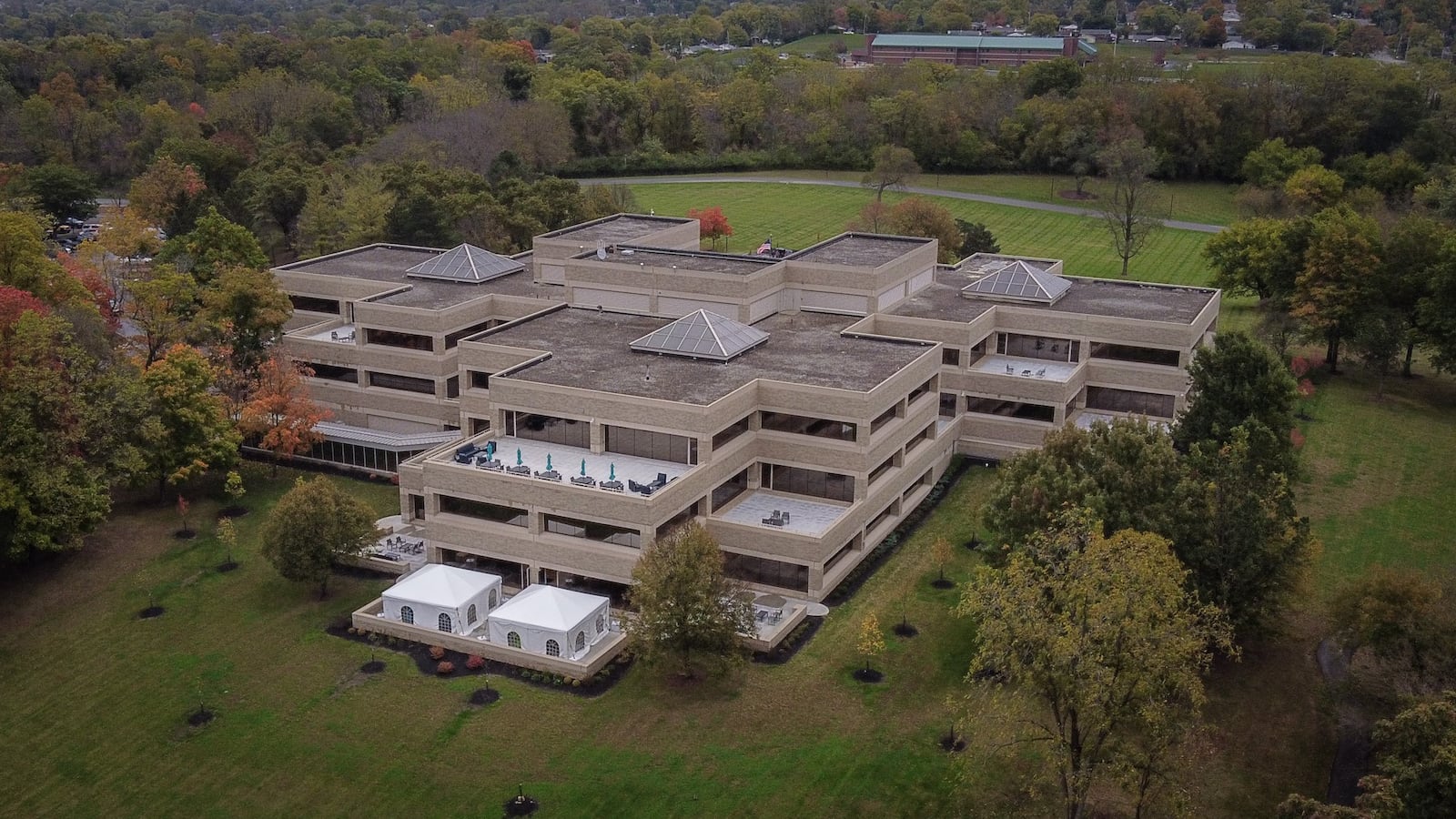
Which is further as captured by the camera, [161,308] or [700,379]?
[161,308]

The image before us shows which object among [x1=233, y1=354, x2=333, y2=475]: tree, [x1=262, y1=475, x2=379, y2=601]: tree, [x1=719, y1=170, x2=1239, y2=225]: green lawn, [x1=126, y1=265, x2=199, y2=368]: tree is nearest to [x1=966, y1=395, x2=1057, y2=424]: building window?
[x1=262, y1=475, x2=379, y2=601]: tree

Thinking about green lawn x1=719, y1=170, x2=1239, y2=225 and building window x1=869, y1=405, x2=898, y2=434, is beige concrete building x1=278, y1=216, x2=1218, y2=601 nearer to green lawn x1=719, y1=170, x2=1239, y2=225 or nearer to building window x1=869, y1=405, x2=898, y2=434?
building window x1=869, y1=405, x2=898, y2=434

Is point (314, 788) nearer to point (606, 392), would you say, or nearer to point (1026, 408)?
point (606, 392)

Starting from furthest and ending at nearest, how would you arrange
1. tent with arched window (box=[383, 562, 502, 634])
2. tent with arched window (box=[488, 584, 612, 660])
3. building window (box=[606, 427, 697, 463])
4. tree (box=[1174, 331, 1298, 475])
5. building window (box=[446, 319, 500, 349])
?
building window (box=[446, 319, 500, 349]) → tree (box=[1174, 331, 1298, 475]) → building window (box=[606, 427, 697, 463]) → tent with arched window (box=[383, 562, 502, 634]) → tent with arched window (box=[488, 584, 612, 660])

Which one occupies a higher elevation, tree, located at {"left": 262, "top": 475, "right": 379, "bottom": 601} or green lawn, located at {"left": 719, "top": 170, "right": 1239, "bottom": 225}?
green lawn, located at {"left": 719, "top": 170, "right": 1239, "bottom": 225}

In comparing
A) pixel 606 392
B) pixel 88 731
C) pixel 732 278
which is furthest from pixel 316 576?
pixel 732 278

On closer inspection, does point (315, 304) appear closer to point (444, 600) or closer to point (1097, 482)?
point (444, 600)

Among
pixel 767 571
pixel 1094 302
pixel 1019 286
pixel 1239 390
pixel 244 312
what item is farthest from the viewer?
pixel 1094 302

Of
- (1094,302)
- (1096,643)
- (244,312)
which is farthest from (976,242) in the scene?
(1096,643)
